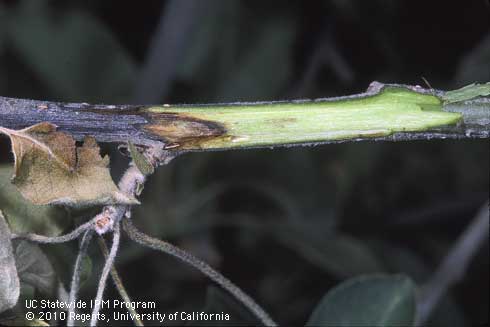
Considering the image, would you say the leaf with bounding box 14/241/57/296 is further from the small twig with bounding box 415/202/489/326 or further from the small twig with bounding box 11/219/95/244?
the small twig with bounding box 415/202/489/326

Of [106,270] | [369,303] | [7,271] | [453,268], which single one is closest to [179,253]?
[106,270]

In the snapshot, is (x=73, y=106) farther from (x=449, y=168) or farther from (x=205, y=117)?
(x=449, y=168)

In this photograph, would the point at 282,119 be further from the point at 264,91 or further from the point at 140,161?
the point at 264,91

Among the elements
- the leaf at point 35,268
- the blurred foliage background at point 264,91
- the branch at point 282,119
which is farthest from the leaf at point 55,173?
the blurred foliage background at point 264,91

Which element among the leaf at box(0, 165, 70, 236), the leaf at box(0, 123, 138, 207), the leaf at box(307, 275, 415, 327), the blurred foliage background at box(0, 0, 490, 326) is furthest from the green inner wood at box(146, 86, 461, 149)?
the blurred foliage background at box(0, 0, 490, 326)

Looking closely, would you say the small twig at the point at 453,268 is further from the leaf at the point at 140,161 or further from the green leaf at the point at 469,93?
the leaf at the point at 140,161

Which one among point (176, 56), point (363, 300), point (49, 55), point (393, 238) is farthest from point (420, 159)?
point (363, 300)

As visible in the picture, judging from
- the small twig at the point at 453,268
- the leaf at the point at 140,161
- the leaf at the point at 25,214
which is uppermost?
the small twig at the point at 453,268
